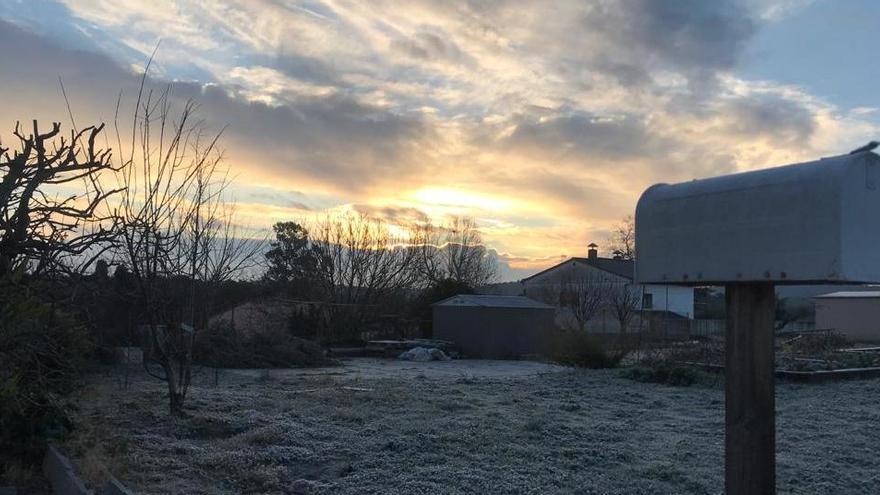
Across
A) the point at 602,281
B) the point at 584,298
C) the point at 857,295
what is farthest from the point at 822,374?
the point at 602,281

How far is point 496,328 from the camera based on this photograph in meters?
28.8

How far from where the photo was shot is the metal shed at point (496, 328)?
2877cm

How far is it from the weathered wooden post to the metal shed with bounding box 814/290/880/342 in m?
36.7

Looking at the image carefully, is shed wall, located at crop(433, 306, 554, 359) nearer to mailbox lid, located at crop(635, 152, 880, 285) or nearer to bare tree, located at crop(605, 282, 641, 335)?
bare tree, located at crop(605, 282, 641, 335)

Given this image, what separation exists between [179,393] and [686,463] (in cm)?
687

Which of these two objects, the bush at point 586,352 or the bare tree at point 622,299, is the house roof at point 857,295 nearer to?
the bare tree at point 622,299

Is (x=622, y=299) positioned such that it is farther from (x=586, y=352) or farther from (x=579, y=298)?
(x=586, y=352)

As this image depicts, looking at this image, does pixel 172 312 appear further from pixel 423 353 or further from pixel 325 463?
pixel 423 353

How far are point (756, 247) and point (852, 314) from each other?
40370mm

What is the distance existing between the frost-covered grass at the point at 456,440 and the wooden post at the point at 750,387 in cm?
326

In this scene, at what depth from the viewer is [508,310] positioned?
95.2 ft

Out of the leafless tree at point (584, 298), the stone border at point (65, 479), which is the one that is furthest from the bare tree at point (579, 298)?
the stone border at point (65, 479)

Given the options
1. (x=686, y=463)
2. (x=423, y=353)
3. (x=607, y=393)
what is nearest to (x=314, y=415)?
(x=686, y=463)

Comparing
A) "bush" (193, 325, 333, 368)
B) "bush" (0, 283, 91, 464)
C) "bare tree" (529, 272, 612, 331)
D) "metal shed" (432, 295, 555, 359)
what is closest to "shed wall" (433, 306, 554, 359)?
"metal shed" (432, 295, 555, 359)
